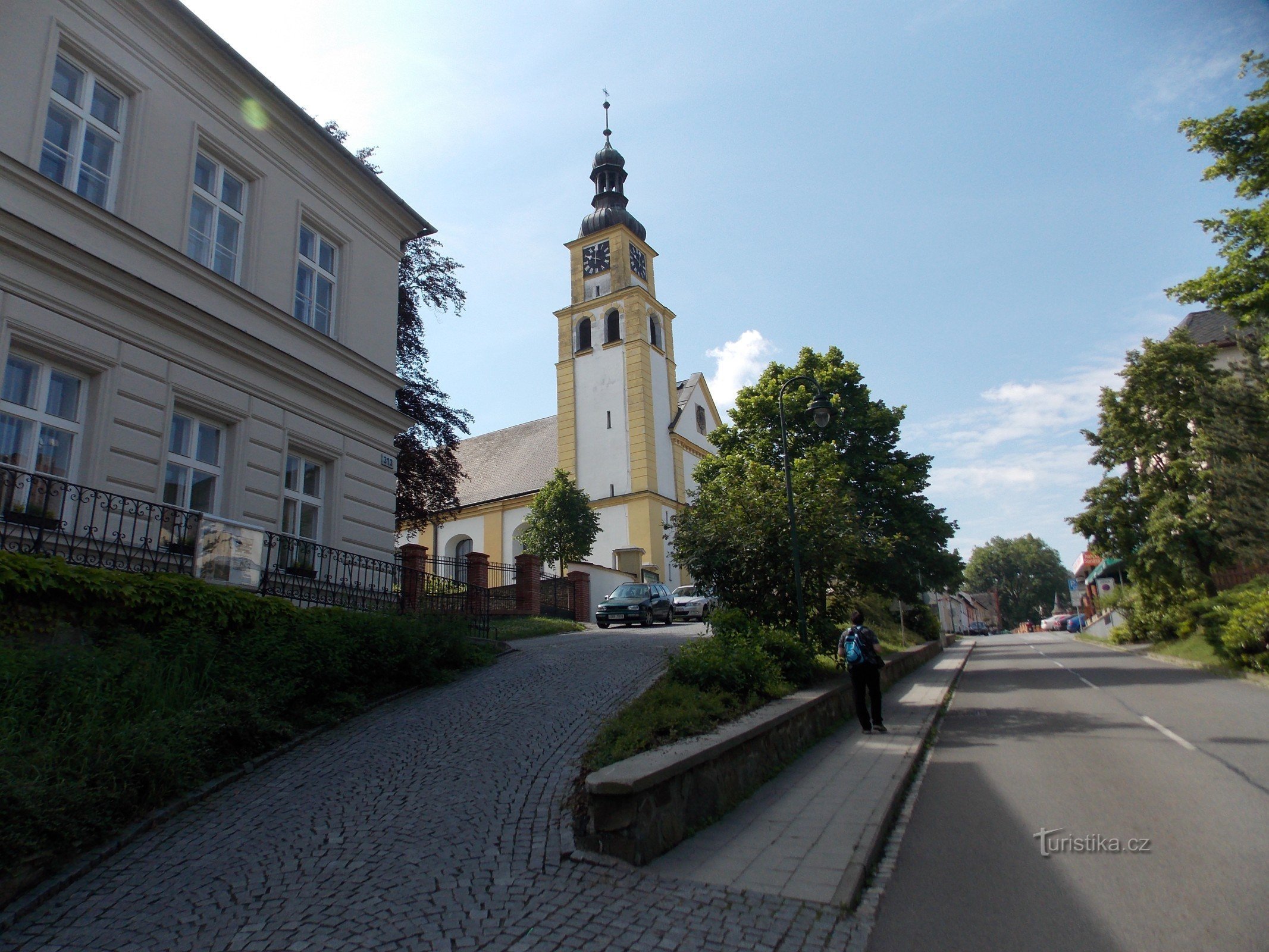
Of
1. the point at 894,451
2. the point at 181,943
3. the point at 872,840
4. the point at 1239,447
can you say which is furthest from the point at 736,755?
the point at 894,451

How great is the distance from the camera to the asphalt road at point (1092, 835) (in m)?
4.28

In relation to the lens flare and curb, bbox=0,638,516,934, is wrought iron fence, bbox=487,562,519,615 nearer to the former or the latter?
the lens flare

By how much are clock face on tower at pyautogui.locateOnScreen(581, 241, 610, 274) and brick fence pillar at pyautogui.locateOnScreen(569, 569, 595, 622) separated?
25.2 metres

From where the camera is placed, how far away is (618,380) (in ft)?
148

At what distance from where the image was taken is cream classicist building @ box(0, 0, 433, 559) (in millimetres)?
9773

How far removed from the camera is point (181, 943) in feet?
13.8

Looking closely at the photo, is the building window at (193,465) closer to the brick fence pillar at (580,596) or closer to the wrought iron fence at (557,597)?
the wrought iron fence at (557,597)

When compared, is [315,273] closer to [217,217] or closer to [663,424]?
[217,217]

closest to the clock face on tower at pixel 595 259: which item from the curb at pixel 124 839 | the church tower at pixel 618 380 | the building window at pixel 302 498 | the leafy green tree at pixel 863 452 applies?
the church tower at pixel 618 380

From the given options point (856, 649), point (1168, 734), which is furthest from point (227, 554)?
point (1168, 734)

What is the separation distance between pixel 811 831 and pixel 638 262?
4626 cm

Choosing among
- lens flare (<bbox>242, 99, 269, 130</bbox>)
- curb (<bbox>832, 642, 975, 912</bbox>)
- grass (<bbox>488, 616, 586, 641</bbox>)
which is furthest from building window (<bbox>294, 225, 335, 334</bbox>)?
curb (<bbox>832, 642, 975, 912</bbox>)

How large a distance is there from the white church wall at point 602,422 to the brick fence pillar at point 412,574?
2587 cm

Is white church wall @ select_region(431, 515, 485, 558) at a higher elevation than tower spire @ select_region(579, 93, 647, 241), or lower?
lower
